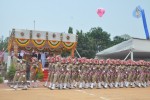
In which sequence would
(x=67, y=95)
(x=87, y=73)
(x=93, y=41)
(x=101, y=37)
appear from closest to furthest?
(x=67, y=95)
(x=87, y=73)
(x=93, y=41)
(x=101, y=37)

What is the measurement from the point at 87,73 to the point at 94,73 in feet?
1.40

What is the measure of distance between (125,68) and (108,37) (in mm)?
27594

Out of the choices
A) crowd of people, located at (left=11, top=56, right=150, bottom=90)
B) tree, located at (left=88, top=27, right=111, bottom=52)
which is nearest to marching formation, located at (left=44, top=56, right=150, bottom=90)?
crowd of people, located at (left=11, top=56, right=150, bottom=90)

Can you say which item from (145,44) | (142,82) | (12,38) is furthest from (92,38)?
(142,82)

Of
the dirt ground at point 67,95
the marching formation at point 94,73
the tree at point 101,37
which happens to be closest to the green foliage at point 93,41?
the tree at point 101,37

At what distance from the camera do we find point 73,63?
49.3ft

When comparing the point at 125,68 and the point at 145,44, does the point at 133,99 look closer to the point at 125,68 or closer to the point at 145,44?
the point at 125,68

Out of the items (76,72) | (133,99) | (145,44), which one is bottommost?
(133,99)

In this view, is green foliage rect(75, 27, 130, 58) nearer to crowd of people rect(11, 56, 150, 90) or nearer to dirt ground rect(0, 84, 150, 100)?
crowd of people rect(11, 56, 150, 90)

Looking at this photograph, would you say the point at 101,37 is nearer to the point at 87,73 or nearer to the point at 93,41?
the point at 93,41

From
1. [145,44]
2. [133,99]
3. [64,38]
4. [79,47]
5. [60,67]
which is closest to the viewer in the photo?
[133,99]

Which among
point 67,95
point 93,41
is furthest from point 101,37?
point 67,95

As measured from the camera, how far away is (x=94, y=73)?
15750mm

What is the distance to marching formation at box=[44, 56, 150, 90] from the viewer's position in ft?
48.6
